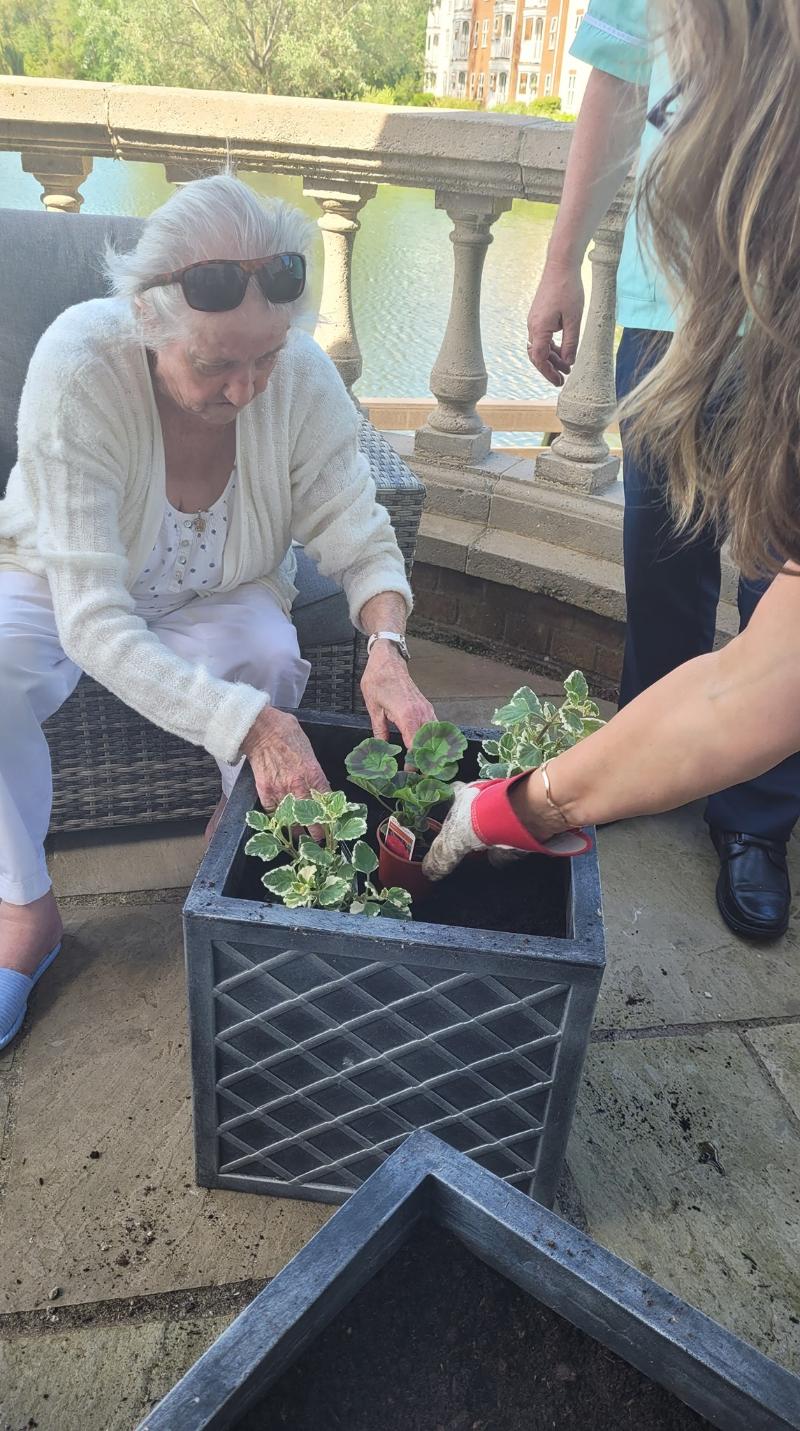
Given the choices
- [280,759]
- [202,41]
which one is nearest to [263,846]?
[280,759]

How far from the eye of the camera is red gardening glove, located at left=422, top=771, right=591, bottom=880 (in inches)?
51.3

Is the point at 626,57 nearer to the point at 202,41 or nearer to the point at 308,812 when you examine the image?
the point at 308,812

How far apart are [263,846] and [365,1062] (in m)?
0.32

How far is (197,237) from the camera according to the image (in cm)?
152

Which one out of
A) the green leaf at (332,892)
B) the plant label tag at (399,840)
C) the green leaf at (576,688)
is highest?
the green leaf at (576,688)

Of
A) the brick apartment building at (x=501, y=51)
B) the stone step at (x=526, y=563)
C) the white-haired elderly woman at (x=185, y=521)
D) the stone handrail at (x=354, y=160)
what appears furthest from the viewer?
the brick apartment building at (x=501, y=51)

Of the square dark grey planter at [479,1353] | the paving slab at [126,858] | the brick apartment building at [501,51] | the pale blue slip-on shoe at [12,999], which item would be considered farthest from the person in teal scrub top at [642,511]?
the brick apartment building at [501,51]

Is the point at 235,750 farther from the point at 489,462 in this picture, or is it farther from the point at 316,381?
the point at 489,462

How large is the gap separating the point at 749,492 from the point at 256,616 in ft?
3.73

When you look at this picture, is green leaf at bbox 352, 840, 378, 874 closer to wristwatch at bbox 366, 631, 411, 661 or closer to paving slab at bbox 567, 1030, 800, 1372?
wristwatch at bbox 366, 631, 411, 661

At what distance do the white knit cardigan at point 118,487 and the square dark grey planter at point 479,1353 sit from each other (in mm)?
763

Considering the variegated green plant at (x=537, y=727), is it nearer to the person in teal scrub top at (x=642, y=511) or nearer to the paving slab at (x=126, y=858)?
the person in teal scrub top at (x=642, y=511)

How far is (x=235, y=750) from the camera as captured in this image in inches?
60.5

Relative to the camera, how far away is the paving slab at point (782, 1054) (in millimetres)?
1790
